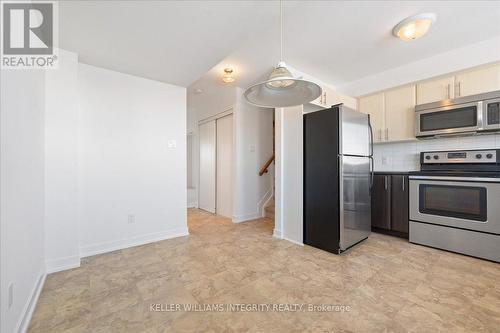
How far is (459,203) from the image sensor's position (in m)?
2.54

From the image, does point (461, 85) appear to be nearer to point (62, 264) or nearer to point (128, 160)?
point (128, 160)

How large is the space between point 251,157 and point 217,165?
96 cm

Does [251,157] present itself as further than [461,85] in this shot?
Yes

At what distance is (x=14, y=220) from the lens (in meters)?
1.34

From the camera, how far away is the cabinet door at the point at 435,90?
2.81 metres

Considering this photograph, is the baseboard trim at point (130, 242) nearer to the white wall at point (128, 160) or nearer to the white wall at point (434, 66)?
the white wall at point (128, 160)

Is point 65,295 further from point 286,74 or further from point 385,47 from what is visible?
point 385,47

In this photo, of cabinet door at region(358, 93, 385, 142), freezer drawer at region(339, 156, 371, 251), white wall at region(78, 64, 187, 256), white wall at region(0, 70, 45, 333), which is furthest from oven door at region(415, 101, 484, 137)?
white wall at region(0, 70, 45, 333)

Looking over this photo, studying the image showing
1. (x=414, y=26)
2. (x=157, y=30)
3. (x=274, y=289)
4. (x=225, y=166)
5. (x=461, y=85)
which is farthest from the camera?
(x=225, y=166)

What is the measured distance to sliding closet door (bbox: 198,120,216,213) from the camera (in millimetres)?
4934

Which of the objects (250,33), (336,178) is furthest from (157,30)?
(336,178)

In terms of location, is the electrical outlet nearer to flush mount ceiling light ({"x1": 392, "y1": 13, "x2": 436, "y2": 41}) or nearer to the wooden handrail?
the wooden handrail

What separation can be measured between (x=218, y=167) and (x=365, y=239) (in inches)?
Answer: 125

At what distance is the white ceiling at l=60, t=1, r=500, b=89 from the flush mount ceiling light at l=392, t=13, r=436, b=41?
0.06m
